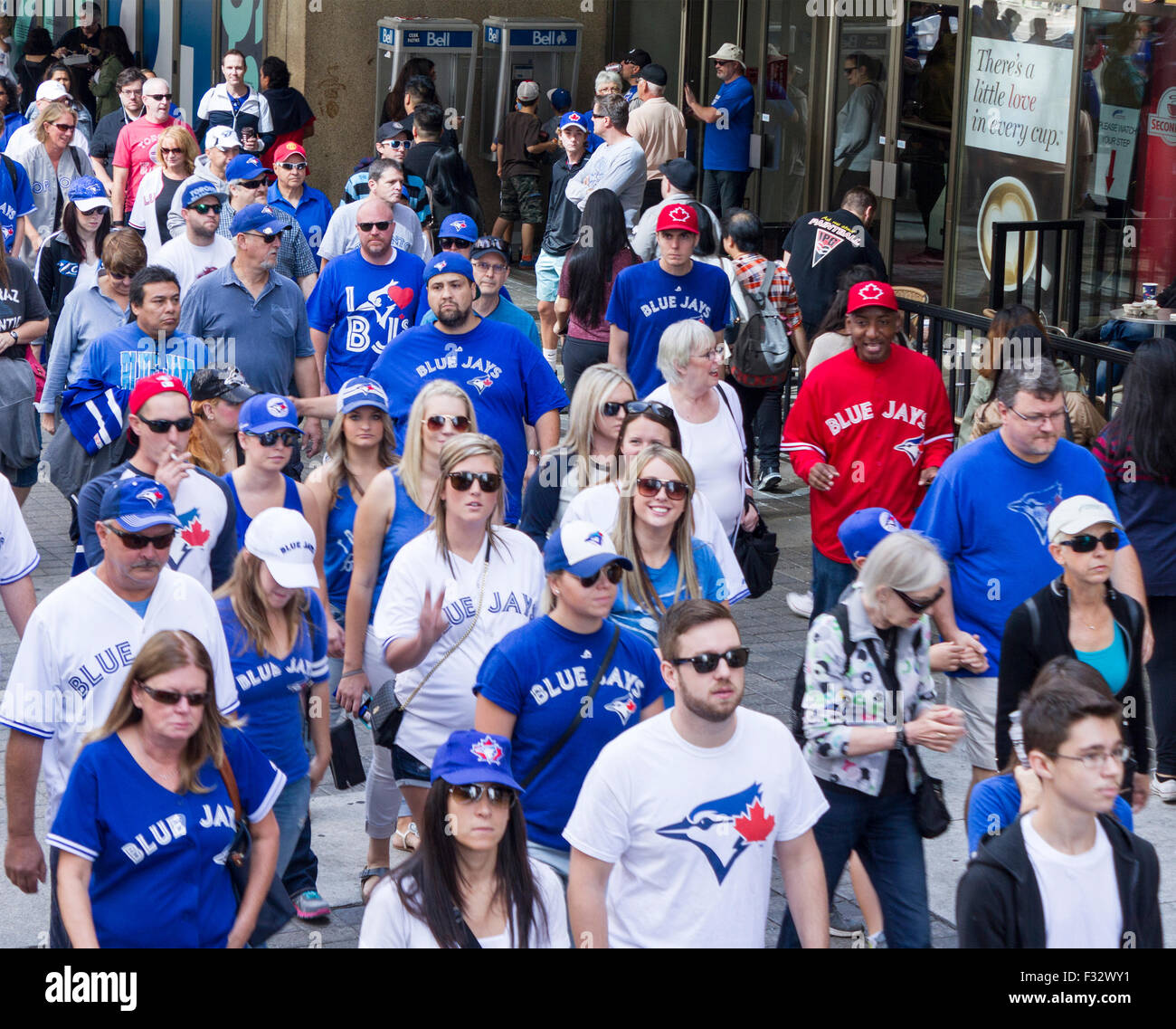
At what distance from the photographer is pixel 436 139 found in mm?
14047

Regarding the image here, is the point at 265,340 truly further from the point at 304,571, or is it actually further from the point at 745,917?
the point at 745,917

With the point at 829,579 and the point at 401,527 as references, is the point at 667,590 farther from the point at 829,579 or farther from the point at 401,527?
the point at 829,579

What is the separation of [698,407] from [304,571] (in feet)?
8.00

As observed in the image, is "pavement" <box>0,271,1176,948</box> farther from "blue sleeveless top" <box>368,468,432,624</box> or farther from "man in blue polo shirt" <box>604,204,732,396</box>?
"man in blue polo shirt" <box>604,204,732,396</box>

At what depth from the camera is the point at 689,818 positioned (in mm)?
4344

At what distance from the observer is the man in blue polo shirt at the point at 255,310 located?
27.8ft

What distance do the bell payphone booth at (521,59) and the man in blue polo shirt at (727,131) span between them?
2190 mm

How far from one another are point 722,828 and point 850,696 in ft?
2.78

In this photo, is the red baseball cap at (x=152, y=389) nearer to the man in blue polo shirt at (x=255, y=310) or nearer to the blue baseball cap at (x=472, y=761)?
the man in blue polo shirt at (x=255, y=310)

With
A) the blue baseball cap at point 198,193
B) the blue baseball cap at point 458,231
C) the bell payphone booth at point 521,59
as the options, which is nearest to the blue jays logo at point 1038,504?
the blue baseball cap at point 458,231

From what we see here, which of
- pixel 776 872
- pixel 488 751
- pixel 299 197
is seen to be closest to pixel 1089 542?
pixel 776 872

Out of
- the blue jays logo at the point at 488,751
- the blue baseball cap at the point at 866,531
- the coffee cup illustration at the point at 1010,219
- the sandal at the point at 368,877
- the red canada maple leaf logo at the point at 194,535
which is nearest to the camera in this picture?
the blue jays logo at the point at 488,751

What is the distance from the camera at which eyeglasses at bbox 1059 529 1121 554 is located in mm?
5406

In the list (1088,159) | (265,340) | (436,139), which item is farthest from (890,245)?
(265,340)
